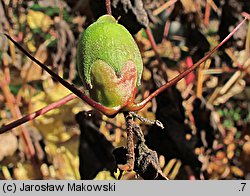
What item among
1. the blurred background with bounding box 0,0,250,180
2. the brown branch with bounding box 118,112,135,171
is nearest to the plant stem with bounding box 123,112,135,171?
the brown branch with bounding box 118,112,135,171

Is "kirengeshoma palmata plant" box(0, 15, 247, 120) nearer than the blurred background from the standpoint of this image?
Yes

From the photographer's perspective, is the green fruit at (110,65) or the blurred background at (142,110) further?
the blurred background at (142,110)

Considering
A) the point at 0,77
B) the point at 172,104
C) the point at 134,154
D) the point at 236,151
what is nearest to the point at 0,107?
the point at 0,77

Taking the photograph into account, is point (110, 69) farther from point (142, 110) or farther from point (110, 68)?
point (142, 110)

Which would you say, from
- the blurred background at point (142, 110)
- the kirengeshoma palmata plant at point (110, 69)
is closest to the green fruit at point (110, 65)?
the kirengeshoma palmata plant at point (110, 69)

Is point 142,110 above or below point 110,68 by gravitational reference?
below

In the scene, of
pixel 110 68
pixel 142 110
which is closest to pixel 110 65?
pixel 110 68

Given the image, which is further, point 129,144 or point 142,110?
point 142,110

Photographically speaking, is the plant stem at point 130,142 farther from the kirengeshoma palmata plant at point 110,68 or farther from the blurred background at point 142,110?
the blurred background at point 142,110

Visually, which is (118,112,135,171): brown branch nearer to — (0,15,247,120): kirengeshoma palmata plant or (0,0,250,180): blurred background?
(0,15,247,120): kirengeshoma palmata plant
